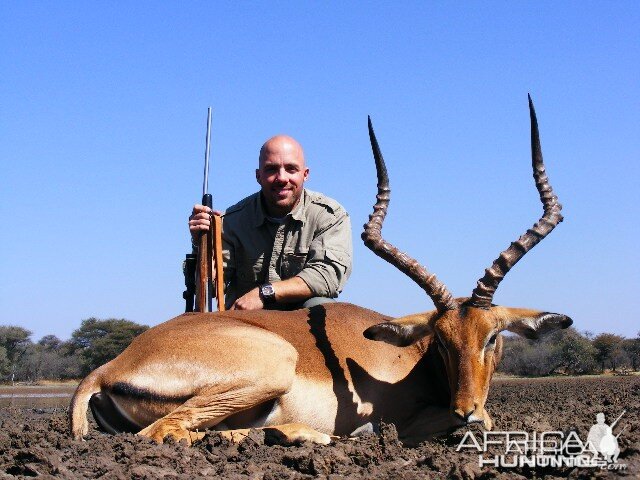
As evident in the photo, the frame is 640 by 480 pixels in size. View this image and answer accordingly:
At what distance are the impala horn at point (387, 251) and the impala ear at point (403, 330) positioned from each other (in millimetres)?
220

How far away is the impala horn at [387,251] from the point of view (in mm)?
6336

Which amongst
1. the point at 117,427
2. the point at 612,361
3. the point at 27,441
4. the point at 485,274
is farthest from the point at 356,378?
the point at 612,361

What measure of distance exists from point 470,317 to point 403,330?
556 millimetres

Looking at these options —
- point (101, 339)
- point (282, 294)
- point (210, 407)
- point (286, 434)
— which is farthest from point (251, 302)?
point (101, 339)

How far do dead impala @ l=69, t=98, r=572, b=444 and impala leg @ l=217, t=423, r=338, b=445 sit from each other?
0.05ft

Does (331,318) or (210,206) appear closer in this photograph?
(331,318)

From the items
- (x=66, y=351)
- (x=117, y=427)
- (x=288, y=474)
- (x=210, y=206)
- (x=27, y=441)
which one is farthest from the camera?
(x=66, y=351)

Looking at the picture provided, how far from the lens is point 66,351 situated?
40125mm

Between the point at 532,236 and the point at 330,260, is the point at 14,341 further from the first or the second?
the point at 532,236

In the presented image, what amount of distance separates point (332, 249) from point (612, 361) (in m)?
25.4

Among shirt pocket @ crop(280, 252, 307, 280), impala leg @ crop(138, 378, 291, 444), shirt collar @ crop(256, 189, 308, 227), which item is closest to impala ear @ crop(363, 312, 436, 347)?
impala leg @ crop(138, 378, 291, 444)

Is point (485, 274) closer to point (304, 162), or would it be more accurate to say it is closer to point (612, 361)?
point (304, 162)

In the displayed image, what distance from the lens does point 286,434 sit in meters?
5.72

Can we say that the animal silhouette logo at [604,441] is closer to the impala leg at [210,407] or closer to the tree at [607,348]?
the impala leg at [210,407]
